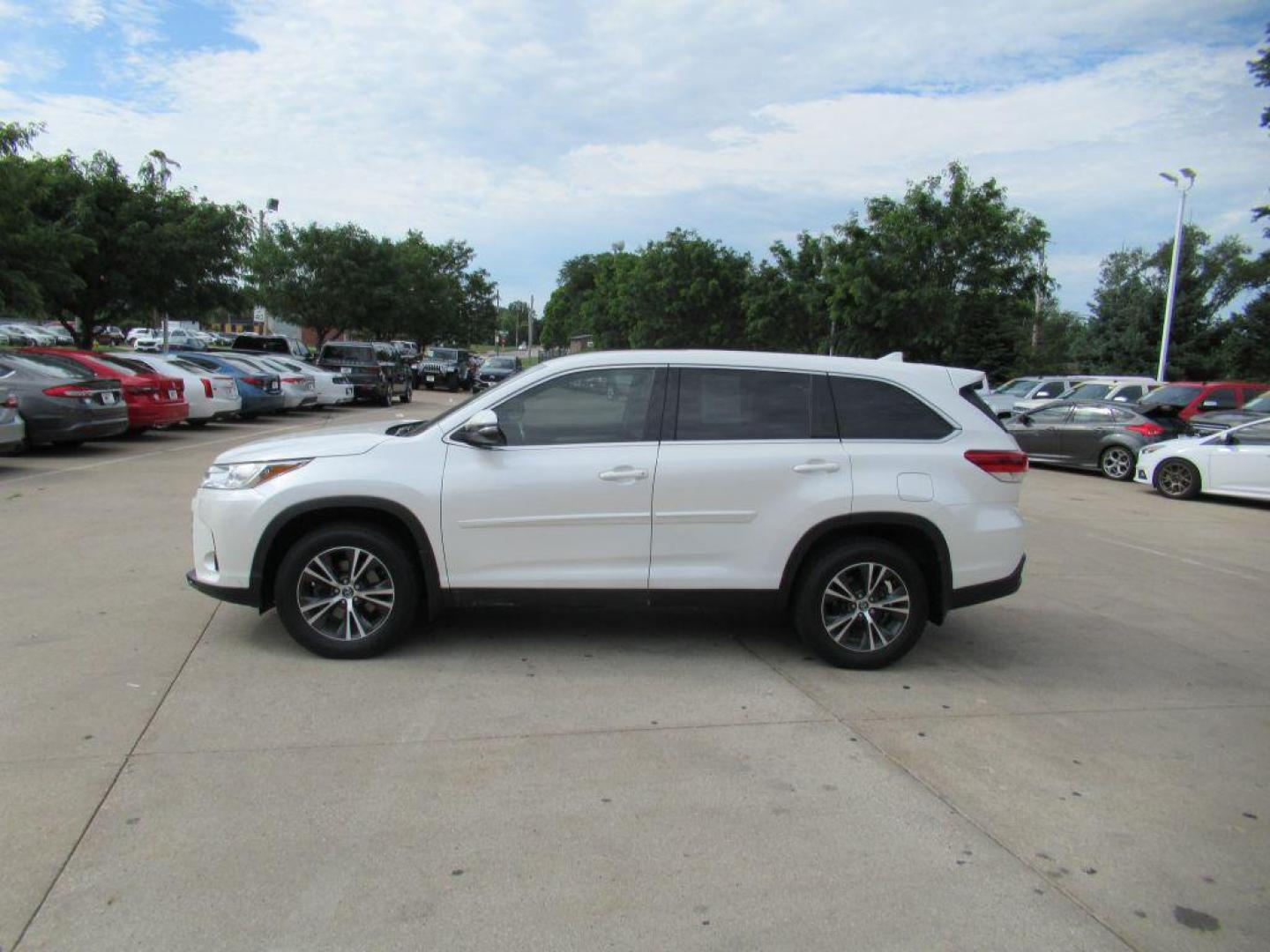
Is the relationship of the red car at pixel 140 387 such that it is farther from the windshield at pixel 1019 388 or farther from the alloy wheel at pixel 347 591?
the windshield at pixel 1019 388

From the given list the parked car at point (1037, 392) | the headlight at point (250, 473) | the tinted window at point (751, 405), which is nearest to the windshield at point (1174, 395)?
the parked car at point (1037, 392)

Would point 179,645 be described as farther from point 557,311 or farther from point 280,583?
point 557,311

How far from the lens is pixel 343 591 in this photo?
5391 millimetres

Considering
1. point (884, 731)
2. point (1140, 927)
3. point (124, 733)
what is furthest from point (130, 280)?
point (1140, 927)

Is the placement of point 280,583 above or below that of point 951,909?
above

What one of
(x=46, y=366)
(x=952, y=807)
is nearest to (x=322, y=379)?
(x=46, y=366)

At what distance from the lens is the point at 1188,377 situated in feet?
141

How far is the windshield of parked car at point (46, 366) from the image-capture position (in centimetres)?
1375

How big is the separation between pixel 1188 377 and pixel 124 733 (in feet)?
155

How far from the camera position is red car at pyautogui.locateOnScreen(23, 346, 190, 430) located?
15.6m

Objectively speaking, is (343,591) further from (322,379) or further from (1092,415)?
(322,379)

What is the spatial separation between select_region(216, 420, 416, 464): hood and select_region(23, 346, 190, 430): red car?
11148mm

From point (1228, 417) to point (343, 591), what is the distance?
56.8 ft

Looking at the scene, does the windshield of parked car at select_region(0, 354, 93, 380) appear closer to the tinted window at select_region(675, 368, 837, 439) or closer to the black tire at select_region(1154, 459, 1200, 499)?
the tinted window at select_region(675, 368, 837, 439)
